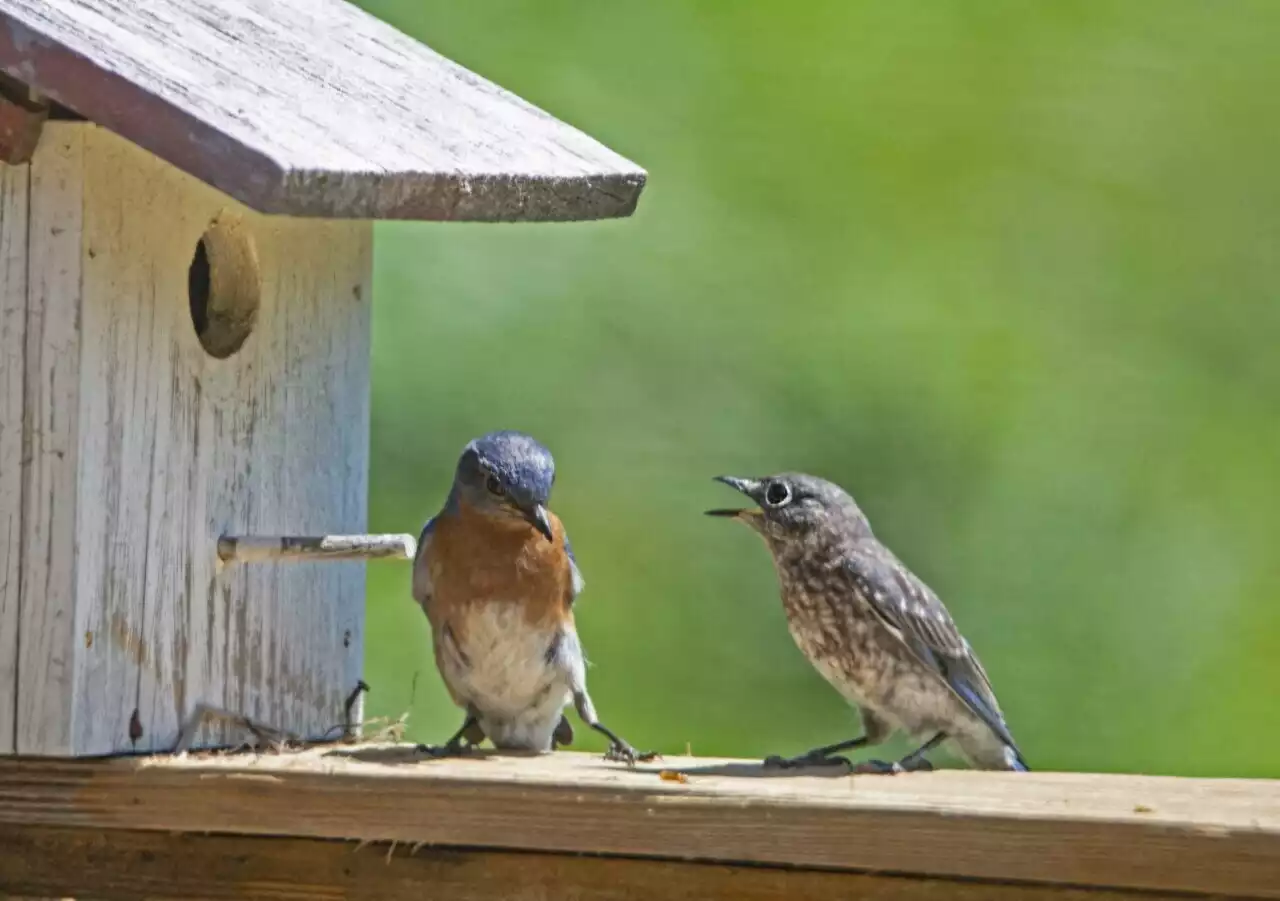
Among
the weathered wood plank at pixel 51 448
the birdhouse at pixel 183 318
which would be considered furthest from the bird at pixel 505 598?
the weathered wood plank at pixel 51 448

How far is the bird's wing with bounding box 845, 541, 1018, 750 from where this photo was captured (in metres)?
5.02

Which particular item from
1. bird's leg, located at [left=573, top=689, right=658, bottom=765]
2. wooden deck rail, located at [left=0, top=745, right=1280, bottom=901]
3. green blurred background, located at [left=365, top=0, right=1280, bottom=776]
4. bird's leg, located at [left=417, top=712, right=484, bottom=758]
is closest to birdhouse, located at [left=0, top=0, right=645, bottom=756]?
wooden deck rail, located at [left=0, top=745, right=1280, bottom=901]

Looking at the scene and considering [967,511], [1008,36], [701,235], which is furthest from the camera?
[1008,36]

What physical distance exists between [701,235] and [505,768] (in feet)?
17.9

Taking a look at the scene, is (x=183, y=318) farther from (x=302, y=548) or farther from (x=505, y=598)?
(x=505, y=598)

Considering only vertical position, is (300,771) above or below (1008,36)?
below

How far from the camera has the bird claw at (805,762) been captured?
4.45 m

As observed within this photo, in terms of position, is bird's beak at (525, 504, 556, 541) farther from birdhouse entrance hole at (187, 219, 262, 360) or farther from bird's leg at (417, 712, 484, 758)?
birdhouse entrance hole at (187, 219, 262, 360)

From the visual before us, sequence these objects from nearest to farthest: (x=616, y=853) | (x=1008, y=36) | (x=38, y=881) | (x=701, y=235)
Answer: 1. (x=616, y=853)
2. (x=38, y=881)
3. (x=701, y=235)
4. (x=1008, y=36)

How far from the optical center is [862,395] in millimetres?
8867

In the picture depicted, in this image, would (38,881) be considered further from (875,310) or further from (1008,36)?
(1008,36)

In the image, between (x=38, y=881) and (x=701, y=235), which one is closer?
(x=38, y=881)

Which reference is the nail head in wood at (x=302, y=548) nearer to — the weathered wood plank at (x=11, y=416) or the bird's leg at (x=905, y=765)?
the weathered wood plank at (x=11, y=416)

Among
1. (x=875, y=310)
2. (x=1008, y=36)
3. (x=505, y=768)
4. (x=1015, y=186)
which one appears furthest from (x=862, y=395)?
(x=505, y=768)
